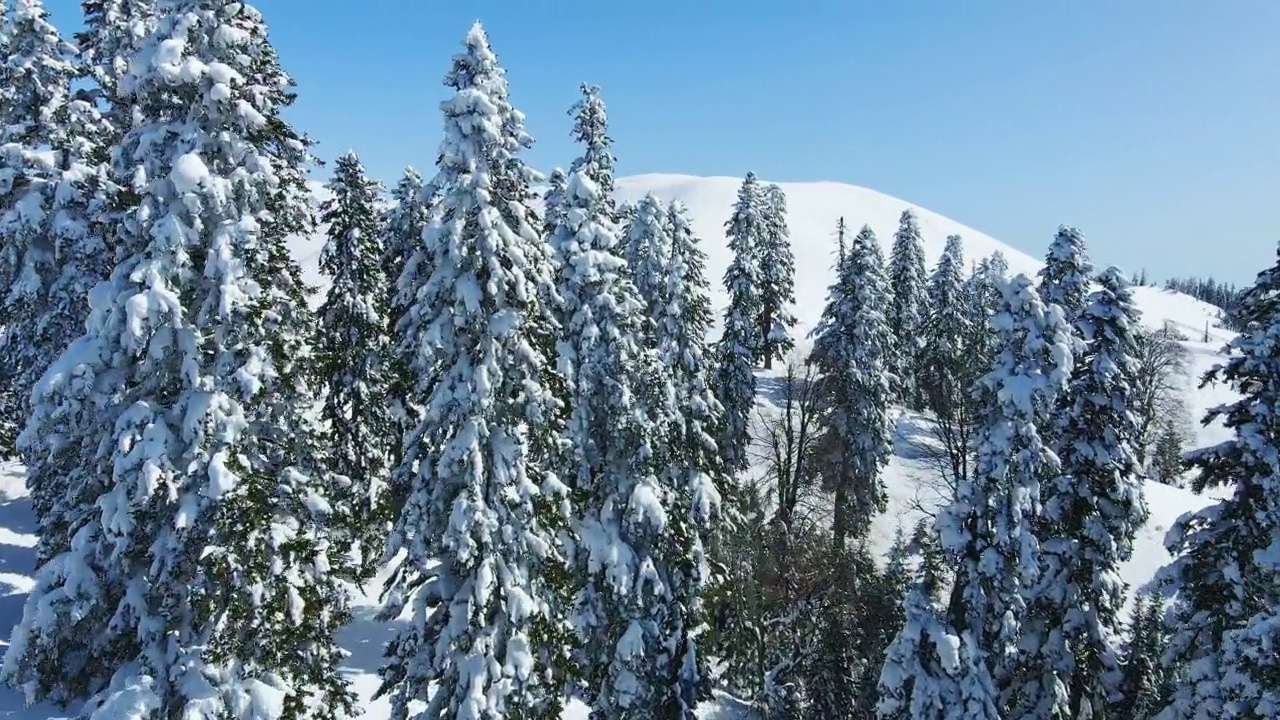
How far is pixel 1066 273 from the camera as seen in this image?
1934 centimetres

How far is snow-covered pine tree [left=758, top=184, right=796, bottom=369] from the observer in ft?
193

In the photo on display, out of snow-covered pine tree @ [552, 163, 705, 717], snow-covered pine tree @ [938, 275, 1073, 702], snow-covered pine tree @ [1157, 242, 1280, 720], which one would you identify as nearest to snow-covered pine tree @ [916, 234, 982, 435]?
snow-covered pine tree @ [1157, 242, 1280, 720]

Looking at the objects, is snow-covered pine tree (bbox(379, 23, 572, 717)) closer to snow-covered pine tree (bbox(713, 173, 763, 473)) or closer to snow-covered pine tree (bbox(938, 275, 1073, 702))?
snow-covered pine tree (bbox(938, 275, 1073, 702))

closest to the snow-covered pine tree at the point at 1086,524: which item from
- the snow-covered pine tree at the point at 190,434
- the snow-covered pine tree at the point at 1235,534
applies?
the snow-covered pine tree at the point at 1235,534

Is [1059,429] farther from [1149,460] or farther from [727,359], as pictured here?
[1149,460]

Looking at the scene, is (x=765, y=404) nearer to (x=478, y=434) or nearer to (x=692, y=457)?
A: (x=692, y=457)

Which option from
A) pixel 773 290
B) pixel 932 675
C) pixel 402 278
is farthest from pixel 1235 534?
pixel 773 290

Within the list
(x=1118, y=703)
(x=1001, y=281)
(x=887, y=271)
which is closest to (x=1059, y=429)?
(x=1001, y=281)

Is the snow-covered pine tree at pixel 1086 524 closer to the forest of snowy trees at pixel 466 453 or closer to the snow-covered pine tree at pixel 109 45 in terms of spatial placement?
the forest of snowy trees at pixel 466 453

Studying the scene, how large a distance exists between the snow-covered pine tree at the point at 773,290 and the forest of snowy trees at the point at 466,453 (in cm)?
3458

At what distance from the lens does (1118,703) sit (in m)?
19.0

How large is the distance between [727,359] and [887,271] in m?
28.5

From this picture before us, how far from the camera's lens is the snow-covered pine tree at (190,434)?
11.5 m

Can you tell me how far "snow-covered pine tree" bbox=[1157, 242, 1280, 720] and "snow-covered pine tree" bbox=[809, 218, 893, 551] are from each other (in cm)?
1813
